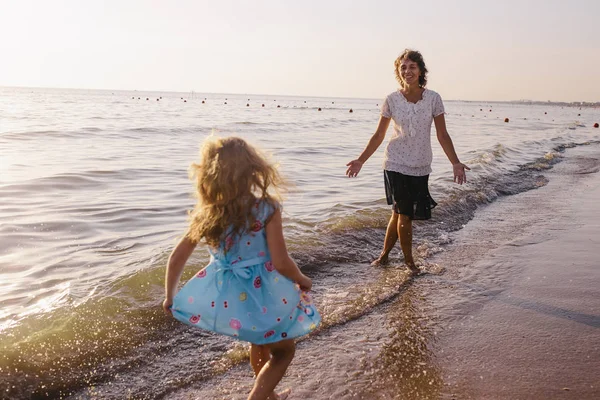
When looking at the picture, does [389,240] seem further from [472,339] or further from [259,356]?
[259,356]

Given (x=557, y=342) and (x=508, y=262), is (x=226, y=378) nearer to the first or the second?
(x=557, y=342)

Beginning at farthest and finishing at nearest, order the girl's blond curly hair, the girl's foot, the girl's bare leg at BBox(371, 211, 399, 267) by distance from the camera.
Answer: the girl's bare leg at BBox(371, 211, 399, 267), the girl's foot, the girl's blond curly hair

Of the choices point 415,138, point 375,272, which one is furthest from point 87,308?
point 415,138

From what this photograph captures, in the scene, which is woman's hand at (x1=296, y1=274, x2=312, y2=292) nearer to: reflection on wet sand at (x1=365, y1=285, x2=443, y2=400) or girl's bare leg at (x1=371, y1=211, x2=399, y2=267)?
reflection on wet sand at (x1=365, y1=285, x2=443, y2=400)

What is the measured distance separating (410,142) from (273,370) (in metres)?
3.15

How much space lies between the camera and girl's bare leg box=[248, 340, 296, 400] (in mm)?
2656

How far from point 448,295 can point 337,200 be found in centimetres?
457

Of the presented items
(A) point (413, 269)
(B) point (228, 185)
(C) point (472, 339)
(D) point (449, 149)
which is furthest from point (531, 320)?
(B) point (228, 185)

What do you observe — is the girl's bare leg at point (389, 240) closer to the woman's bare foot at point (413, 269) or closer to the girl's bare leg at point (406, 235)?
the girl's bare leg at point (406, 235)

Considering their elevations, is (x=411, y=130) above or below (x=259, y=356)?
above

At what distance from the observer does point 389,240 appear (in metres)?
5.82

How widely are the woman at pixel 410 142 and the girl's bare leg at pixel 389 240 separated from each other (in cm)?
20

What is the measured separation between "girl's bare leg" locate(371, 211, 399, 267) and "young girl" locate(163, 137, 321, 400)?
3.16 metres

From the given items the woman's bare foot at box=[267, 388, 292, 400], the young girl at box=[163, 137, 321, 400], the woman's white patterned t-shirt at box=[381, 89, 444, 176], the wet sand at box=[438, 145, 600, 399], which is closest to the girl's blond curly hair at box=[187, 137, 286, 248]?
the young girl at box=[163, 137, 321, 400]
